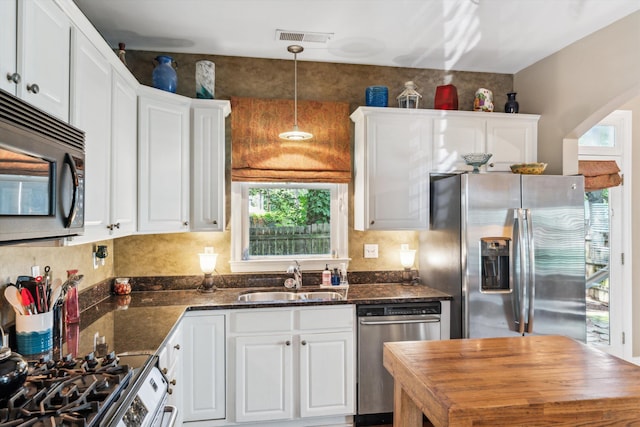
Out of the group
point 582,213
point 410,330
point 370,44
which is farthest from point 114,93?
point 582,213

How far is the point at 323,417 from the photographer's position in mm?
2791

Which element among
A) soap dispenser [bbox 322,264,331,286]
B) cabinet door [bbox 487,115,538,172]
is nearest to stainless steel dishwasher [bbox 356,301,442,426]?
soap dispenser [bbox 322,264,331,286]

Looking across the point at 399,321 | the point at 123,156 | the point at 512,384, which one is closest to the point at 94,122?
the point at 123,156

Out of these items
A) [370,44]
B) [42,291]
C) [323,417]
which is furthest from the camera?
[370,44]

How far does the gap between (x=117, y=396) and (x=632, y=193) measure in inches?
172

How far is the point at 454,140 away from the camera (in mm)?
3197

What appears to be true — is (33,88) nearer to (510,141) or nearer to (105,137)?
(105,137)

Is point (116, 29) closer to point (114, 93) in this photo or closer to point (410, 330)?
point (114, 93)

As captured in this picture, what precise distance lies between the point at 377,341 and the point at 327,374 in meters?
0.40

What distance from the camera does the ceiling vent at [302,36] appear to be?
110 inches

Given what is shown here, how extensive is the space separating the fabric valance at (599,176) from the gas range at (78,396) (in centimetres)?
382

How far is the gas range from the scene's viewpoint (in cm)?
103

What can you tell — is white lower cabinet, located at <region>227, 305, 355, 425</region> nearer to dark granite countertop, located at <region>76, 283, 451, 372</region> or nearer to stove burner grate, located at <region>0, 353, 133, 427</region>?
dark granite countertop, located at <region>76, 283, 451, 372</region>

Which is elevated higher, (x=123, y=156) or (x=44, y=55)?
(x=44, y=55)
